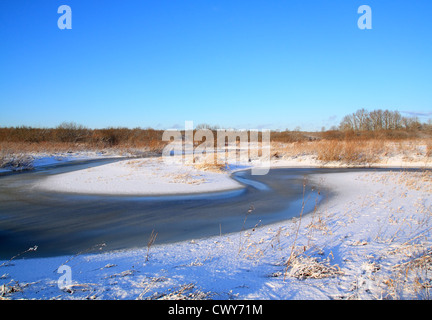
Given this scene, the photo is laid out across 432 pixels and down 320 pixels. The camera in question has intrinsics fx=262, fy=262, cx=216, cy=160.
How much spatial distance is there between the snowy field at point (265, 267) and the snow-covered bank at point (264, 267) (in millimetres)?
11

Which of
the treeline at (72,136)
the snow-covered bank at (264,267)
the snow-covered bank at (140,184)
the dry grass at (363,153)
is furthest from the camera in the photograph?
the treeline at (72,136)

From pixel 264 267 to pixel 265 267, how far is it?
1cm

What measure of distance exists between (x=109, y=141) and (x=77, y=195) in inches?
1279

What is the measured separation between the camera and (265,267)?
3.54 metres

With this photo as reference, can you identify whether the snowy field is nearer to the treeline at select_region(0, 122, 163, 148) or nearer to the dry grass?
the dry grass

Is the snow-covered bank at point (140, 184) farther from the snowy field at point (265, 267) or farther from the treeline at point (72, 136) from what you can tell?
the treeline at point (72, 136)

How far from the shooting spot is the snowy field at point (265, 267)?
2.71 meters

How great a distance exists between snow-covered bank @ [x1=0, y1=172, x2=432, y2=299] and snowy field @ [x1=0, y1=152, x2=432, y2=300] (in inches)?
0.4

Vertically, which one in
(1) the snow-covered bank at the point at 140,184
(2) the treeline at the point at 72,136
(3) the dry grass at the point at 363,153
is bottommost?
(1) the snow-covered bank at the point at 140,184

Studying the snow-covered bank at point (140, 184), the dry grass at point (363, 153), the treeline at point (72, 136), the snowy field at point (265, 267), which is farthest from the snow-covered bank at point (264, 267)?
the treeline at point (72, 136)

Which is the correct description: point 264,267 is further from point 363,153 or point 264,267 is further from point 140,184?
point 363,153

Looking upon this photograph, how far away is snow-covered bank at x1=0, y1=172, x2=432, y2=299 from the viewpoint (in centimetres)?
271

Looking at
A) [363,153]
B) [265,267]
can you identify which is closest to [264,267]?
[265,267]
